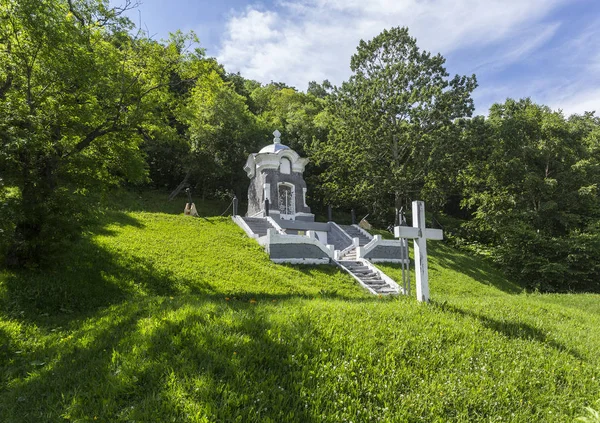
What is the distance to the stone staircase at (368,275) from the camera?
1216cm

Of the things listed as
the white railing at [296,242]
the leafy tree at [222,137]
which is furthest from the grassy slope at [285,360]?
the leafy tree at [222,137]

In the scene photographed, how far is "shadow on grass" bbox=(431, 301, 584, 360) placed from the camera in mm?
4984

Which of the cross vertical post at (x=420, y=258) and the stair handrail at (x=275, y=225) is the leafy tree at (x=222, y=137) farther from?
the cross vertical post at (x=420, y=258)

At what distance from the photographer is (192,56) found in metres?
9.26

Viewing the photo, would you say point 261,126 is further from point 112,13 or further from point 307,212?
point 112,13

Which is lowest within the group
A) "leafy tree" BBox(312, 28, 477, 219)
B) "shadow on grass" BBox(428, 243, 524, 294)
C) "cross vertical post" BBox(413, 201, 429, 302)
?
"shadow on grass" BBox(428, 243, 524, 294)

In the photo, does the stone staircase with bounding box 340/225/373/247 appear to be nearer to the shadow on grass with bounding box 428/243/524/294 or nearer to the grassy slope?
the shadow on grass with bounding box 428/243/524/294

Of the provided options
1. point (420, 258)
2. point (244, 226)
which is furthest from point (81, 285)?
point (244, 226)

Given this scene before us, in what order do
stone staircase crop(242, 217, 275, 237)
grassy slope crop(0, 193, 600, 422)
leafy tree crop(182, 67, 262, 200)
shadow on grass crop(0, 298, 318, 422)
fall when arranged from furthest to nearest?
leafy tree crop(182, 67, 262, 200)
stone staircase crop(242, 217, 275, 237)
grassy slope crop(0, 193, 600, 422)
shadow on grass crop(0, 298, 318, 422)

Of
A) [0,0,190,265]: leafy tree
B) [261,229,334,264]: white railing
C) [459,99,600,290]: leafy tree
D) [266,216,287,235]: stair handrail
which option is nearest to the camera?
[0,0,190,265]: leafy tree

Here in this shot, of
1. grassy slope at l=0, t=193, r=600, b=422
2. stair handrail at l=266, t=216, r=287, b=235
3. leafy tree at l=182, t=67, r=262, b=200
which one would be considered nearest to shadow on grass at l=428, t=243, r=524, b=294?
stair handrail at l=266, t=216, r=287, b=235

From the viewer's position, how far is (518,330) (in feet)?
17.5

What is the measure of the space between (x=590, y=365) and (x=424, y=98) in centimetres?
1912

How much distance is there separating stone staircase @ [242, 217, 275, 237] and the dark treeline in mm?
5623
